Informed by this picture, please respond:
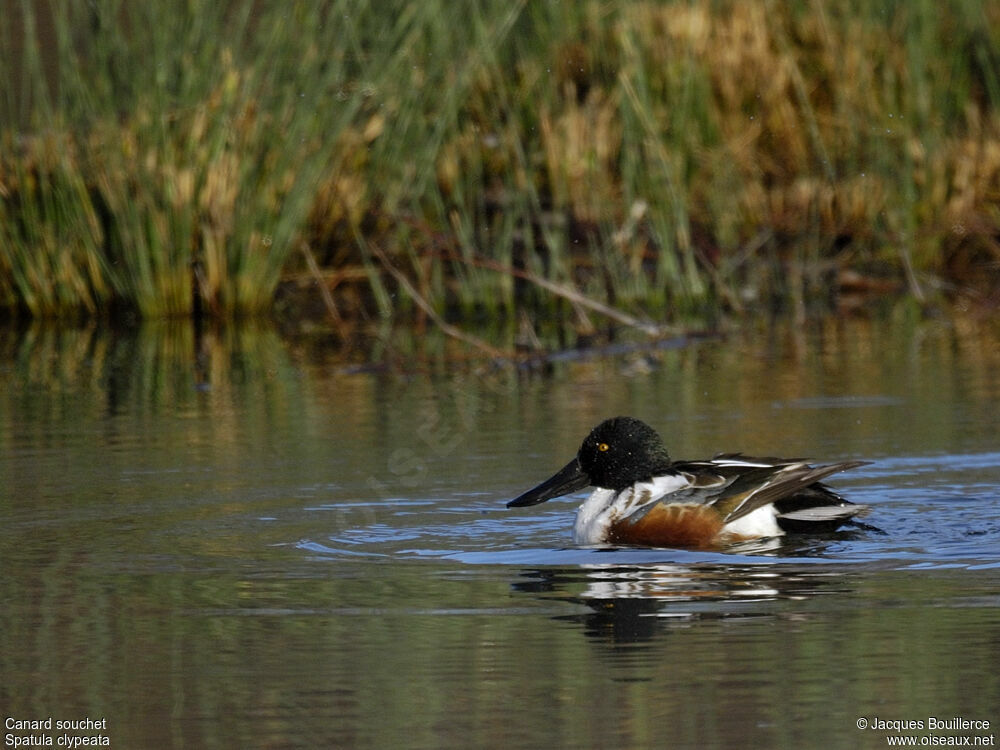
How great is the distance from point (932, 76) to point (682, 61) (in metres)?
1.70

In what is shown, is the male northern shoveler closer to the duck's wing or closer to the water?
the duck's wing

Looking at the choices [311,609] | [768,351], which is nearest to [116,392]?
[768,351]

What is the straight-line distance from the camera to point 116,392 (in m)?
10.2

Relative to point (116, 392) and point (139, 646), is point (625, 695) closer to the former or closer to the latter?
point (139, 646)

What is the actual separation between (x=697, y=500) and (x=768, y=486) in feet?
0.76

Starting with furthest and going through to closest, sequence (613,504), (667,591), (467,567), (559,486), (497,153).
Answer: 1. (497,153)
2. (559,486)
3. (613,504)
4. (467,567)
5. (667,591)

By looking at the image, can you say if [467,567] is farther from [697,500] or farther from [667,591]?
[697,500]

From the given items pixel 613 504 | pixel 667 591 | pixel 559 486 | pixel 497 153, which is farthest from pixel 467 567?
pixel 497 153

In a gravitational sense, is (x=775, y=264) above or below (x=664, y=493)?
above

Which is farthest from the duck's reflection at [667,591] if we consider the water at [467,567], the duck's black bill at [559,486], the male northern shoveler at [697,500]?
the duck's black bill at [559,486]

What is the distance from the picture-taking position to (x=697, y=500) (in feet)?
21.2

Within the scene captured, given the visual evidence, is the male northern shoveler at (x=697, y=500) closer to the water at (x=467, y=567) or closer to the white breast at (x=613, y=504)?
the white breast at (x=613, y=504)

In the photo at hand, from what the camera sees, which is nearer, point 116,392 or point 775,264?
point 116,392

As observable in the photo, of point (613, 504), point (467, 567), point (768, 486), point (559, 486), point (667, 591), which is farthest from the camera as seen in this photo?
point (559, 486)
